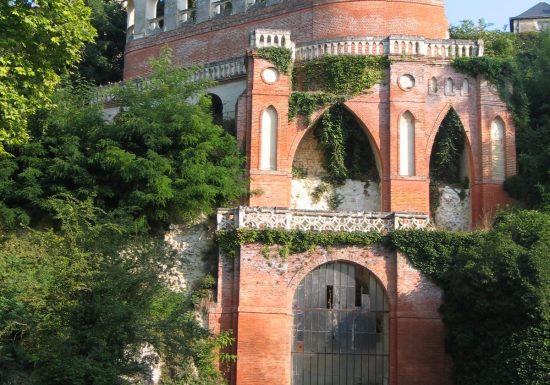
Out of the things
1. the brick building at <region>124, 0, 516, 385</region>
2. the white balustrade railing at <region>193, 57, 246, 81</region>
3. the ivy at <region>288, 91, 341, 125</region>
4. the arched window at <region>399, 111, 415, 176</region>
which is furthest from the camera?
the white balustrade railing at <region>193, 57, 246, 81</region>

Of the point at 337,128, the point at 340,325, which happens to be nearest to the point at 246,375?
the point at 340,325

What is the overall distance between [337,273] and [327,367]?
99.2 inches

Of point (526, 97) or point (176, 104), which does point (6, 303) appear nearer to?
point (176, 104)

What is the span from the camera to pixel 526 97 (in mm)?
33125

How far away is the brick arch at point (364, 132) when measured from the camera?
3212 centimetres

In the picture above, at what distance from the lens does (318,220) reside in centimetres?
2886

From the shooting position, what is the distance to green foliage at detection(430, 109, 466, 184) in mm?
32906

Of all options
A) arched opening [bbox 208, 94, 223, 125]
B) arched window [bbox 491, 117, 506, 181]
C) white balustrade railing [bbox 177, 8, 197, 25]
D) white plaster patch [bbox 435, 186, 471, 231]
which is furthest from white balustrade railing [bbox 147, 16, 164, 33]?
arched window [bbox 491, 117, 506, 181]

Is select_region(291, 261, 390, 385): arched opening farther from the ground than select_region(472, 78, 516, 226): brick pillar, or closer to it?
closer to it

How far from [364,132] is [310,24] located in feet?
18.2

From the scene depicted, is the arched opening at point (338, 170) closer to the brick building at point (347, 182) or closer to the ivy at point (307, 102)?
the brick building at point (347, 182)

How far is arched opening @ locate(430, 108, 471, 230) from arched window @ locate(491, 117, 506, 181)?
0.86 metres

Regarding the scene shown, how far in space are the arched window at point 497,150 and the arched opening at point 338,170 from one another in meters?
3.54

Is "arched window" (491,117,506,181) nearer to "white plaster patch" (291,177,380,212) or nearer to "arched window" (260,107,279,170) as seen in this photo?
"white plaster patch" (291,177,380,212)
